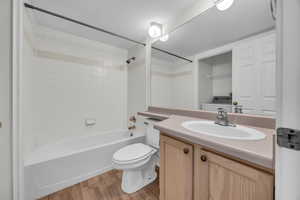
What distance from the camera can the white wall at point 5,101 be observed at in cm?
97

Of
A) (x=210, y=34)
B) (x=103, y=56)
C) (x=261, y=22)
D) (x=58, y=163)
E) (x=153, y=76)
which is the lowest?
(x=58, y=163)

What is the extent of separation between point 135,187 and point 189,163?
3.39 feet

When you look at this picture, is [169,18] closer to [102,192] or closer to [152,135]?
[152,135]

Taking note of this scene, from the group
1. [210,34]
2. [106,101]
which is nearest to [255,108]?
[210,34]

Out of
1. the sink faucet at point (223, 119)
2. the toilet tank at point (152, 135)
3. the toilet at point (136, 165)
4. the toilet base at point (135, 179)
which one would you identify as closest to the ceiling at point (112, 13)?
the sink faucet at point (223, 119)

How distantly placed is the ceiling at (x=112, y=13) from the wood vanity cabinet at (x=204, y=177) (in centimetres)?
156

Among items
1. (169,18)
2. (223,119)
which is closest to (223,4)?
(169,18)

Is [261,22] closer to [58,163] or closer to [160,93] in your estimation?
[160,93]

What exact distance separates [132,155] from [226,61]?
140cm

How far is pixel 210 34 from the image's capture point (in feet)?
4.30

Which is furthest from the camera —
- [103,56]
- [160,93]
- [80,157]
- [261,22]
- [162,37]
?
[103,56]

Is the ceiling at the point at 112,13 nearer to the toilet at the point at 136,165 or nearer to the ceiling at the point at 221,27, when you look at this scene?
the ceiling at the point at 221,27

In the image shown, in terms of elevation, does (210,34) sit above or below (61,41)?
below

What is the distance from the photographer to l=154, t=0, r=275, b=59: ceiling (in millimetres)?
971
